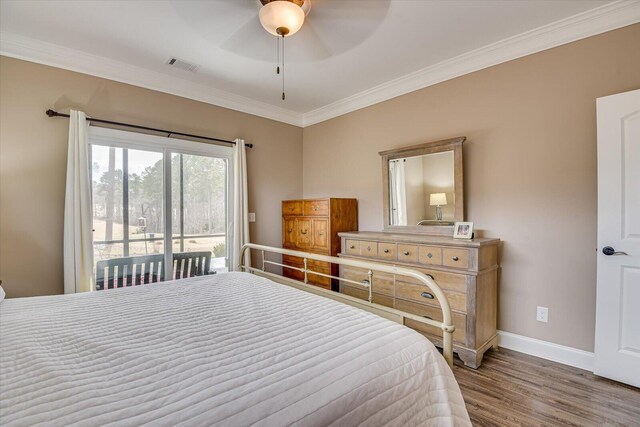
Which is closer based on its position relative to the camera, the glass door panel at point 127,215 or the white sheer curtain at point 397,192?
the glass door panel at point 127,215

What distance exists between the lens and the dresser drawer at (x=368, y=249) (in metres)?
3.03

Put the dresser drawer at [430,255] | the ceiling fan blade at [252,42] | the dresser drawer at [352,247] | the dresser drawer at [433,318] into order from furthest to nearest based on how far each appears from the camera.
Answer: the dresser drawer at [352,247]
the dresser drawer at [430,255]
the dresser drawer at [433,318]
the ceiling fan blade at [252,42]

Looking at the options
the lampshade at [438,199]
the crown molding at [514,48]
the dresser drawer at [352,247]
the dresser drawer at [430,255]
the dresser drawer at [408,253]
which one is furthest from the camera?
the dresser drawer at [352,247]

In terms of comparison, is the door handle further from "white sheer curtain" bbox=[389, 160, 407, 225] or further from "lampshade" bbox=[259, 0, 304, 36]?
"lampshade" bbox=[259, 0, 304, 36]

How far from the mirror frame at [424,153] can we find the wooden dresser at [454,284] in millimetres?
346

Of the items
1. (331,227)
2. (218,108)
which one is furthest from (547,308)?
(218,108)

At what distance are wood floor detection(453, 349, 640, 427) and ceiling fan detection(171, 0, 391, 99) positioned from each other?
270 centimetres

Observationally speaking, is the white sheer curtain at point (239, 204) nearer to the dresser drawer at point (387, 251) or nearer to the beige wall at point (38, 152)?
the beige wall at point (38, 152)

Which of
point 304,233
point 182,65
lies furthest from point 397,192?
point 182,65

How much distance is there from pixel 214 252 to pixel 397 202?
2.21m

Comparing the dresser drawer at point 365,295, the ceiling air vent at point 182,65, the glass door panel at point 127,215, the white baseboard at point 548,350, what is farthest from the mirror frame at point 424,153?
the glass door panel at point 127,215

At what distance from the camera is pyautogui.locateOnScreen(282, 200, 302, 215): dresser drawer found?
3838 millimetres

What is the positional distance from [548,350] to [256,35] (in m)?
3.41

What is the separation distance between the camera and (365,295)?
3119mm
